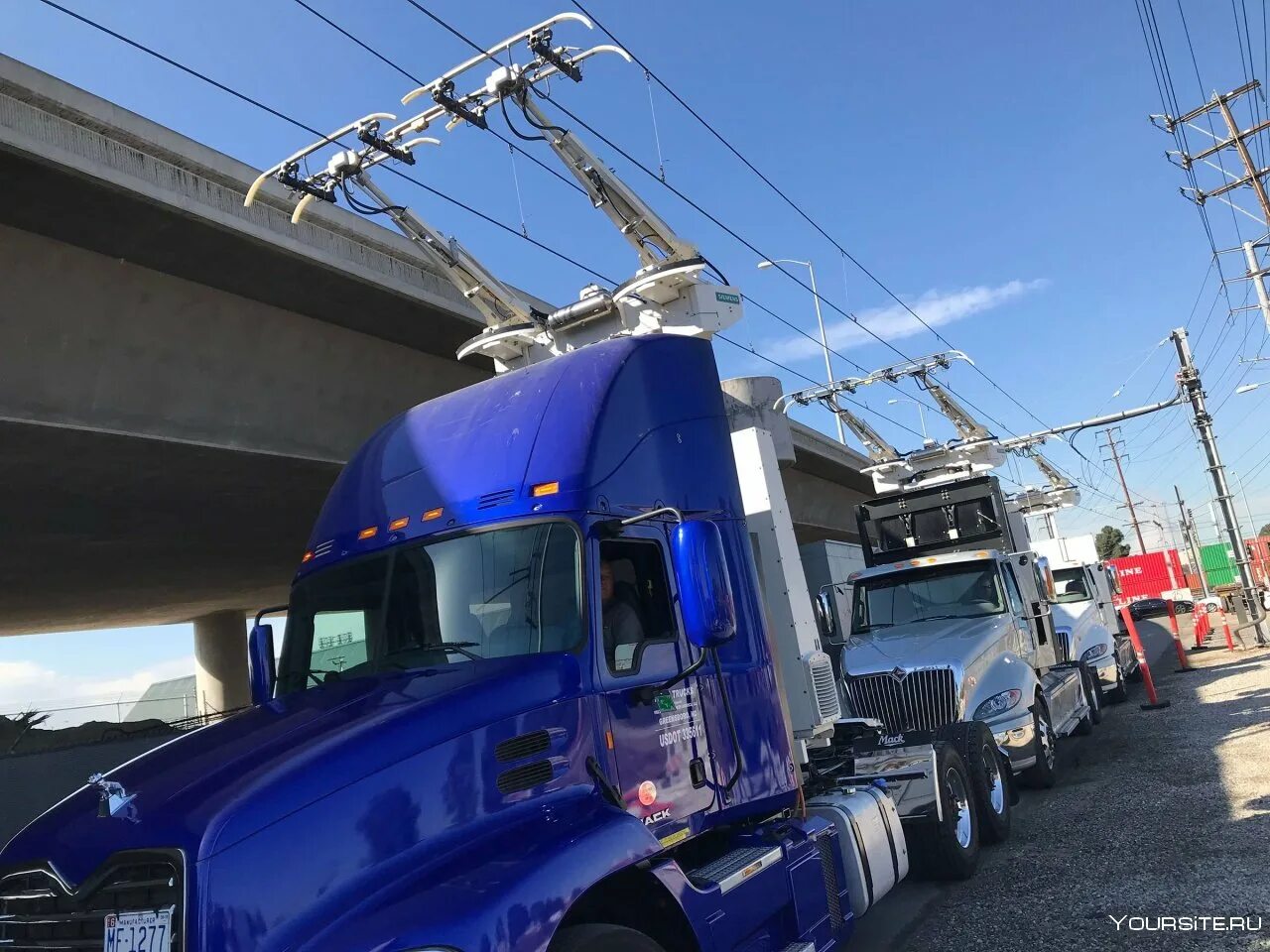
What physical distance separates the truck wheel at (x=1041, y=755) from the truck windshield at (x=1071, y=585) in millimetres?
6694

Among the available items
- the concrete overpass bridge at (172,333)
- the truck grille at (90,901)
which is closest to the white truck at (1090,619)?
the concrete overpass bridge at (172,333)

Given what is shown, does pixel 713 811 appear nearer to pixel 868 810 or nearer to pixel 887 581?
pixel 868 810

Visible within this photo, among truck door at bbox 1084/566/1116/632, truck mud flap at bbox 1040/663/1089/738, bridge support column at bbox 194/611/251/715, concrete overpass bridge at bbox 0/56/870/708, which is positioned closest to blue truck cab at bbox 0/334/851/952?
concrete overpass bridge at bbox 0/56/870/708

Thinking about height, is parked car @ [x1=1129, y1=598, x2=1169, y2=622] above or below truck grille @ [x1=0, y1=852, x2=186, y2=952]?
below

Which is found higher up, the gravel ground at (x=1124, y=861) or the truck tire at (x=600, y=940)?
the truck tire at (x=600, y=940)

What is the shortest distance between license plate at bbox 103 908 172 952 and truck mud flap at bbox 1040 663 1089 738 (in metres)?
9.37

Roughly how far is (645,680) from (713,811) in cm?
81

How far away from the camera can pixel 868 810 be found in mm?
5844

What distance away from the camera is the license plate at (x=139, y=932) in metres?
2.68

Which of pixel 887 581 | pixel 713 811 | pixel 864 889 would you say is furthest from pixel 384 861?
pixel 887 581

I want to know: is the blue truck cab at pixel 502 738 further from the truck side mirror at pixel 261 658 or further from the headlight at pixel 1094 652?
the headlight at pixel 1094 652

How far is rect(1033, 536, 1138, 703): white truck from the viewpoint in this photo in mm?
14523

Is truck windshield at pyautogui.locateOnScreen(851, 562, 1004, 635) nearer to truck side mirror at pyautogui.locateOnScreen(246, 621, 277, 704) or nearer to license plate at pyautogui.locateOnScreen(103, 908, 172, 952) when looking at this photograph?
truck side mirror at pyautogui.locateOnScreen(246, 621, 277, 704)

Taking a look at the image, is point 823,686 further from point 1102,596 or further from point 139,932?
point 1102,596
